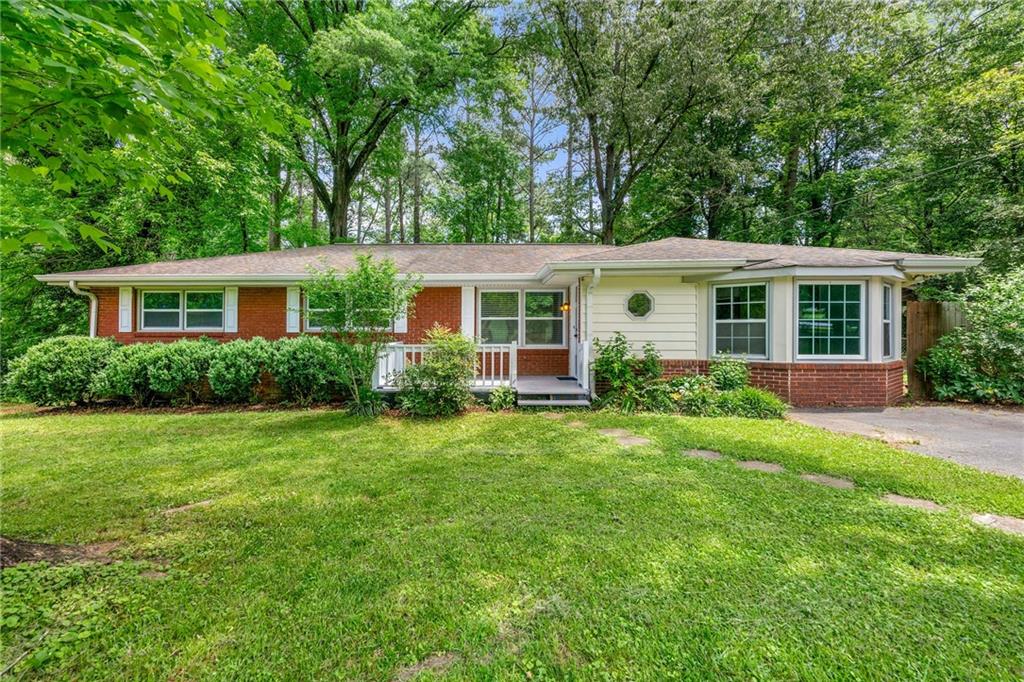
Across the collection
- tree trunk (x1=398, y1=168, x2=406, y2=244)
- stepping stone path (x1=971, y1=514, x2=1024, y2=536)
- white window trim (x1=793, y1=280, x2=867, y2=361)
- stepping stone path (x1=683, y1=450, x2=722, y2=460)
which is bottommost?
stepping stone path (x1=971, y1=514, x2=1024, y2=536)

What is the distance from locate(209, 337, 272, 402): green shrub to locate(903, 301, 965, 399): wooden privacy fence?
13389 millimetres

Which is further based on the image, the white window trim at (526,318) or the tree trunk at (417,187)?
the tree trunk at (417,187)

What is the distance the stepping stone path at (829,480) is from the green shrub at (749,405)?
2.82m

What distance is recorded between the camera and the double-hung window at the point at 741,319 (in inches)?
324

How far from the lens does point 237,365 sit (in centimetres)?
808

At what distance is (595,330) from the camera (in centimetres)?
862

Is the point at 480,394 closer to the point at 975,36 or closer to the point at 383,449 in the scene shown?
the point at 383,449

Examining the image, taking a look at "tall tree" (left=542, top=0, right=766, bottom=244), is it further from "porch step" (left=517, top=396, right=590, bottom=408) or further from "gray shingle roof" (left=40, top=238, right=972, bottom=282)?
"porch step" (left=517, top=396, right=590, bottom=408)

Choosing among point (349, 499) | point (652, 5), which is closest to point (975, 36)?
point (652, 5)

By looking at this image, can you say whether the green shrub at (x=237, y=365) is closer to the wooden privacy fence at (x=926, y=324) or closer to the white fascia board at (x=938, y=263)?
the white fascia board at (x=938, y=263)

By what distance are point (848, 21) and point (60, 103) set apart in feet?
68.0

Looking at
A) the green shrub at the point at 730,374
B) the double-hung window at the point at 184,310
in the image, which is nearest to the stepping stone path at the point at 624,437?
the green shrub at the point at 730,374

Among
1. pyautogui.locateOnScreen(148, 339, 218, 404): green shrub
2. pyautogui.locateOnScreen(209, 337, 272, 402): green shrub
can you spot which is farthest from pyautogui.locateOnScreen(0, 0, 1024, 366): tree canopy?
pyautogui.locateOnScreen(209, 337, 272, 402): green shrub

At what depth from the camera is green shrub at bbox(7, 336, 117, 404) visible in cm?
784
